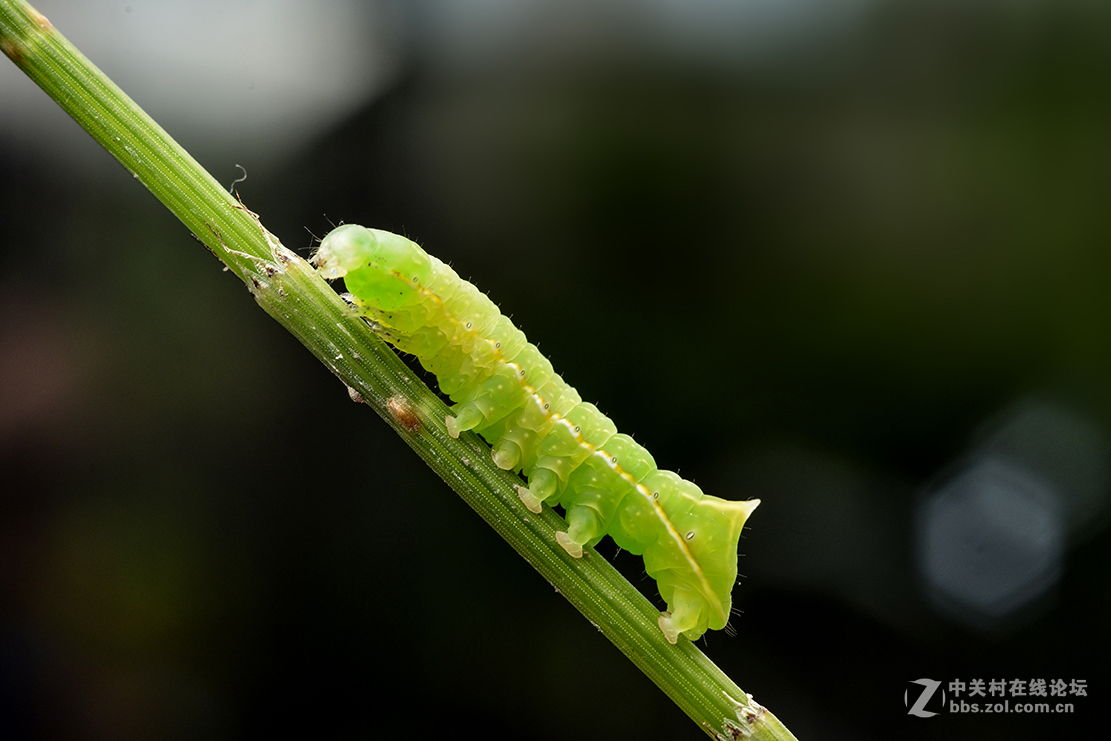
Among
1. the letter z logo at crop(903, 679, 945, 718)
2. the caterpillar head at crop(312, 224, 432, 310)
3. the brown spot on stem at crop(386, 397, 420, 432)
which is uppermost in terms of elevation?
the letter z logo at crop(903, 679, 945, 718)

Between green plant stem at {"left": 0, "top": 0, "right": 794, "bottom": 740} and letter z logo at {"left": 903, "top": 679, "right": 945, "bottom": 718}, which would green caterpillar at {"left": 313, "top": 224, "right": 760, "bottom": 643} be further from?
letter z logo at {"left": 903, "top": 679, "right": 945, "bottom": 718}

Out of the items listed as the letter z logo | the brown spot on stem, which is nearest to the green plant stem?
the brown spot on stem

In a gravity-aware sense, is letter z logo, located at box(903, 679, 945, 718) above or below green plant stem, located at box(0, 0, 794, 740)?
above

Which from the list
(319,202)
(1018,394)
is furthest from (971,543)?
(319,202)

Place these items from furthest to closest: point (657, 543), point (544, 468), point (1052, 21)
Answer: point (1052, 21) → point (657, 543) → point (544, 468)

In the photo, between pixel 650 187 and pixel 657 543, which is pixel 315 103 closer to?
pixel 650 187

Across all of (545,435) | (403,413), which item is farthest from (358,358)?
(545,435)

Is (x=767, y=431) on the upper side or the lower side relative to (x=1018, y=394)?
lower
